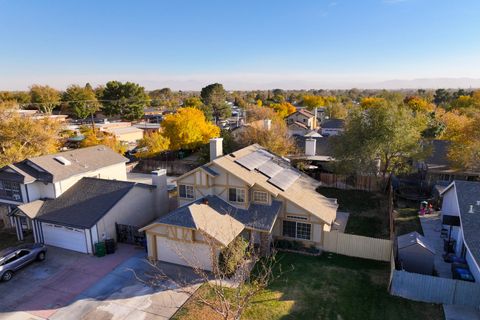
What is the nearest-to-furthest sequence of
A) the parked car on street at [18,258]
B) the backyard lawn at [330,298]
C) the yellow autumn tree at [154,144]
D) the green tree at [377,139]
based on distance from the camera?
the backyard lawn at [330,298]
the parked car on street at [18,258]
the green tree at [377,139]
the yellow autumn tree at [154,144]

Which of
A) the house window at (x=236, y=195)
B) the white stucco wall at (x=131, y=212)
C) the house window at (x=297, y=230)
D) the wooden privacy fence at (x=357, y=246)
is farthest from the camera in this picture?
the white stucco wall at (x=131, y=212)

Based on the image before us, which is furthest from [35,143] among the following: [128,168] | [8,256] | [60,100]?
[60,100]

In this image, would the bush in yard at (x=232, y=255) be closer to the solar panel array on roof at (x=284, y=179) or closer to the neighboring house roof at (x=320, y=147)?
the solar panel array on roof at (x=284, y=179)

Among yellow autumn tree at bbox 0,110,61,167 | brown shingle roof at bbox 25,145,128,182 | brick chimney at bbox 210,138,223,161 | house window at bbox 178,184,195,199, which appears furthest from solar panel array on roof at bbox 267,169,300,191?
yellow autumn tree at bbox 0,110,61,167

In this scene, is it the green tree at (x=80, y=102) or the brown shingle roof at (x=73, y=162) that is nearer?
the brown shingle roof at (x=73, y=162)

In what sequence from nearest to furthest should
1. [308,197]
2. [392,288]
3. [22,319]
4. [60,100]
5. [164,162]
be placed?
[22,319] → [392,288] → [308,197] → [164,162] → [60,100]

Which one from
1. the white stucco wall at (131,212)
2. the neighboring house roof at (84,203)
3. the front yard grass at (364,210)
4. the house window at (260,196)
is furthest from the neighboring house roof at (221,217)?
the front yard grass at (364,210)

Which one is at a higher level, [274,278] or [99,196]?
[99,196]

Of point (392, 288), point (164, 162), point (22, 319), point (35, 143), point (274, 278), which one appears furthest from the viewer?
point (164, 162)

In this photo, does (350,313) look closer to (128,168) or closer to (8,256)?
(8,256)
